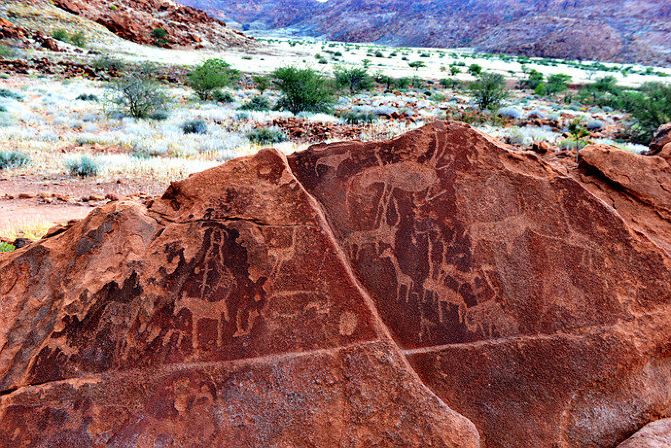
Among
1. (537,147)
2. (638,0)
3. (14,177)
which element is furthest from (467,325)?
(638,0)

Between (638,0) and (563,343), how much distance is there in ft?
300

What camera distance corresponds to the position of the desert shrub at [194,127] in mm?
15560

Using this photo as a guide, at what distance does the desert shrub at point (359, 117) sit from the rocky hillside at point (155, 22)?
115 ft

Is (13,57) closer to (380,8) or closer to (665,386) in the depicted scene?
(665,386)

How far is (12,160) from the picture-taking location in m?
11.2

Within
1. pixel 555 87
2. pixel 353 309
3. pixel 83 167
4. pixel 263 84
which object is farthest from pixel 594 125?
pixel 353 309

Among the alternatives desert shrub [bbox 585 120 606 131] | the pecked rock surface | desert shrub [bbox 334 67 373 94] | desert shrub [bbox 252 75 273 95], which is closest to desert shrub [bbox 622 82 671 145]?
desert shrub [bbox 585 120 606 131]

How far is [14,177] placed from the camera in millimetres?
10508

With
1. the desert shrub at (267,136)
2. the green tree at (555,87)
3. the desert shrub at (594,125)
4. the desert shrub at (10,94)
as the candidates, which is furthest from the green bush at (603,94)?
the desert shrub at (10,94)

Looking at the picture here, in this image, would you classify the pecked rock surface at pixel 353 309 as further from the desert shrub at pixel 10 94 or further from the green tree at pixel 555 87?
the green tree at pixel 555 87

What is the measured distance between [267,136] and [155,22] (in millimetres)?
42338

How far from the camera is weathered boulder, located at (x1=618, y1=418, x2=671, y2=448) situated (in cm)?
298

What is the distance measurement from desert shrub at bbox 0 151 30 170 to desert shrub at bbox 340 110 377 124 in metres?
10.1

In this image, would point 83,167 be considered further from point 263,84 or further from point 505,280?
point 263,84
